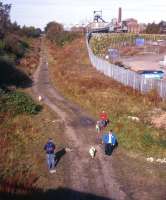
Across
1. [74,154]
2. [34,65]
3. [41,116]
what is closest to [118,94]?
[41,116]

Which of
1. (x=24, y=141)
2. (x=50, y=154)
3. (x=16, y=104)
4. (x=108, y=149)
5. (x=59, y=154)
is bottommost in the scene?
(x=59, y=154)

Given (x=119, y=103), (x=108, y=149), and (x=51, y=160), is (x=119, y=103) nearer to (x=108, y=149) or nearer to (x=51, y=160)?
(x=108, y=149)

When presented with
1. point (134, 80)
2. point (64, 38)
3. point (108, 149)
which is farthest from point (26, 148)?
point (64, 38)

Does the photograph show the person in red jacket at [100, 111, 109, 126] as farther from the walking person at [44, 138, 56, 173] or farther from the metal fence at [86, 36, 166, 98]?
the metal fence at [86, 36, 166, 98]

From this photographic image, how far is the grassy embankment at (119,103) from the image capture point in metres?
21.4

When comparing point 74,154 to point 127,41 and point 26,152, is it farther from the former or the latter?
point 127,41

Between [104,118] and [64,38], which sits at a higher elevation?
[64,38]

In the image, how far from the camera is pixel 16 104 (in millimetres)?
27812

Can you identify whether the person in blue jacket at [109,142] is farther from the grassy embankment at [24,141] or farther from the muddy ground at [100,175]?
the grassy embankment at [24,141]

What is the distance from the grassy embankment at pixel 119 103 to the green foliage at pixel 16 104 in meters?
4.25

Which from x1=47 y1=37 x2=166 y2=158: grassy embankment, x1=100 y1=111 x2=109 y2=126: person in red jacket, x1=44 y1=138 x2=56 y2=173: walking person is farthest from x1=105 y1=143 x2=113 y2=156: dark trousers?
x1=100 y1=111 x2=109 y2=126: person in red jacket

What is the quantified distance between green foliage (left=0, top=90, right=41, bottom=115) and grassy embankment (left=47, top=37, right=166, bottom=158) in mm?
4251

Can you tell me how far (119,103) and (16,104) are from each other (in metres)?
7.63

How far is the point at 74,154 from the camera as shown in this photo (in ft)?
66.9
